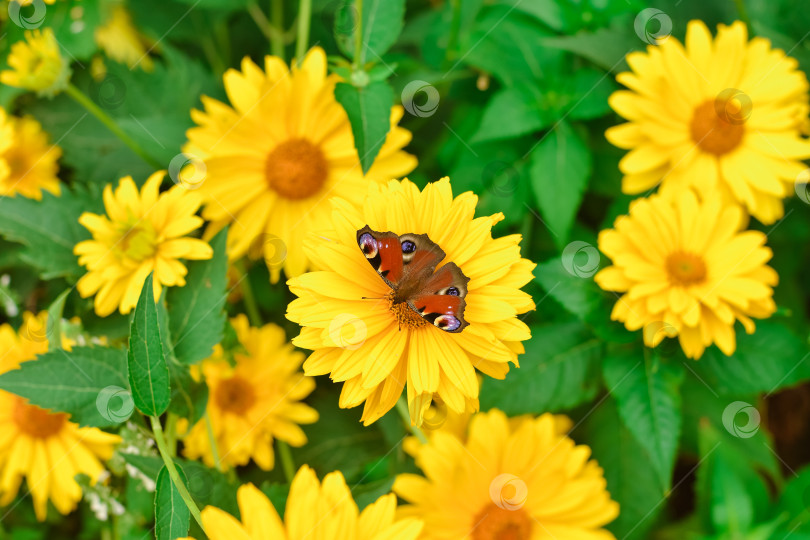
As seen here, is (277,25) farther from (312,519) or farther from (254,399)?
(312,519)

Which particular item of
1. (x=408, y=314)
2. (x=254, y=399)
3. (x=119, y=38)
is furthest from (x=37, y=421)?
(x=119, y=38)

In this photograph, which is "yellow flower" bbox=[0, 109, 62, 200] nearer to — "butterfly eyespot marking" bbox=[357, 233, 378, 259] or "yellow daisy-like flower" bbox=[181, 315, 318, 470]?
"yellow daisy-like flower" bbox=[181, 315, 318, 470]

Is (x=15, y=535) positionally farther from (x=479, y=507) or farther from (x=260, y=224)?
(x=479, y=507)

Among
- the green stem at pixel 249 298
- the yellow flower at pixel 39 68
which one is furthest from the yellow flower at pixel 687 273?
the yellow flower at pixel 39 68

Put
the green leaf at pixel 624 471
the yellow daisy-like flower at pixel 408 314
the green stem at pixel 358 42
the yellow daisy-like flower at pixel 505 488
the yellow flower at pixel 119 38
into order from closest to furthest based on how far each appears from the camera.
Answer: the yellow daisy-like flower at pixel 408 314
the green stem at pixel 358 42
the yellow daisy-like flower at pixel 505 488
the green leaf at pixel 624 471
the yellow flower at pixel 119 38

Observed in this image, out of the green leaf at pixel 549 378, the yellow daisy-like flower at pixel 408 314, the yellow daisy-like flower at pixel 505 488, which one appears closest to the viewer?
the yellow daisy-like flower at pixel 408 314

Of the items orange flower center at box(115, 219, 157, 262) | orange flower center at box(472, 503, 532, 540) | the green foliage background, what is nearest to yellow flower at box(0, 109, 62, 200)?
the green foliage background

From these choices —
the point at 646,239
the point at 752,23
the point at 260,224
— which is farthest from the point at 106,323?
the point at 752,23

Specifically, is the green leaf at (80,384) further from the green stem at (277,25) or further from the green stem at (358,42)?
the green stem at (277,25)
